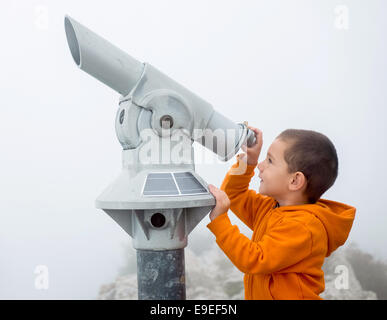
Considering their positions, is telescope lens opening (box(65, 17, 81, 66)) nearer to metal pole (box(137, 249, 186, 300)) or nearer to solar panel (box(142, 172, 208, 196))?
solar panel (box(142, 172, 208, 196))

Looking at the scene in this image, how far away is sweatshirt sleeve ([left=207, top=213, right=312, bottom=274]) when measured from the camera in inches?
44.2

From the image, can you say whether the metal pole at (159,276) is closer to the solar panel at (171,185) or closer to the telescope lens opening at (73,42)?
the solar panel at (171,185)

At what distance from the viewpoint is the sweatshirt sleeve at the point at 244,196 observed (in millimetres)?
1428

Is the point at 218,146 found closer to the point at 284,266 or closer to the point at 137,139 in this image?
the point at 137,139

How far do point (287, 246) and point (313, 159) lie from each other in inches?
11.1

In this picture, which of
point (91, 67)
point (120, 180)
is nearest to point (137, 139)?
point (120, 180)

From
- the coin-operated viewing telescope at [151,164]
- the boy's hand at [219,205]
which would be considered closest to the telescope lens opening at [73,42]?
the coin-operated viewing telescope at [151,164]

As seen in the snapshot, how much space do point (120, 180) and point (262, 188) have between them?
434mm

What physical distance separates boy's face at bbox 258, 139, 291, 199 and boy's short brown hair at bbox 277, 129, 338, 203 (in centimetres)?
2

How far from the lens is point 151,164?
1164 mm

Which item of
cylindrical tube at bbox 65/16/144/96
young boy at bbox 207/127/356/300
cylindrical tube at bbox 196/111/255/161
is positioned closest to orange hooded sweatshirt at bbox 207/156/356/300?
young boy at bbox 207/127/356/300

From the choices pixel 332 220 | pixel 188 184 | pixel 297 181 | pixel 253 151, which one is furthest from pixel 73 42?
pixel 332 220

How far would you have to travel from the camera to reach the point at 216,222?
3.81ft

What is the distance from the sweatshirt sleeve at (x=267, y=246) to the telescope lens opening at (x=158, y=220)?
134 millimetres
